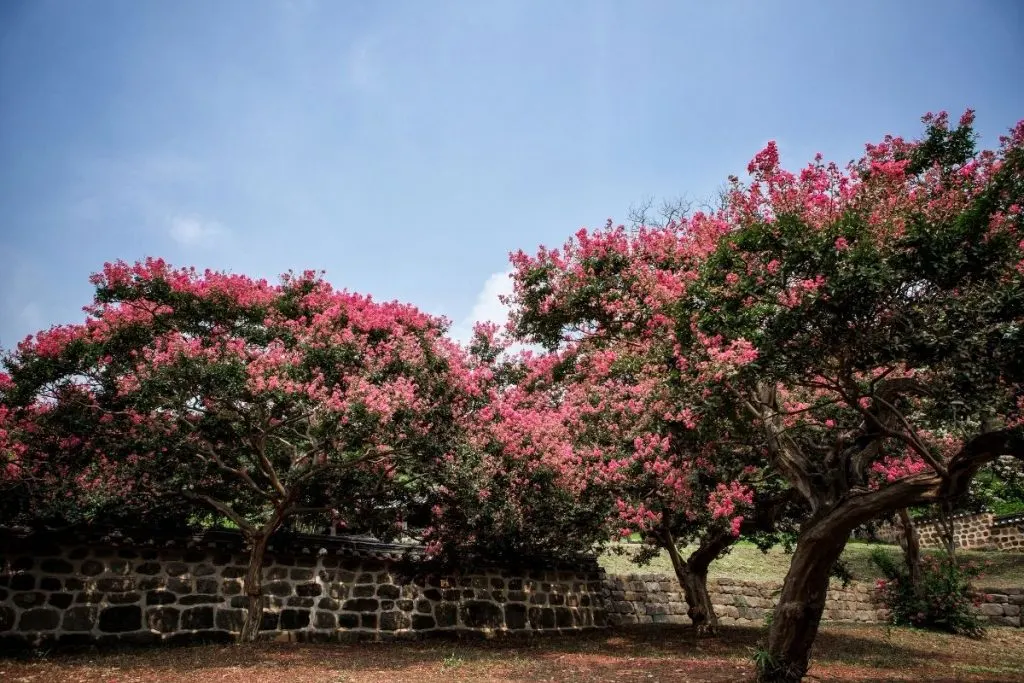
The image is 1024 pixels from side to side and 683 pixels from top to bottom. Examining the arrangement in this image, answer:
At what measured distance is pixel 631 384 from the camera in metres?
11.4

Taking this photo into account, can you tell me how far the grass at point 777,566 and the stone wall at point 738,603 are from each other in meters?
0.89

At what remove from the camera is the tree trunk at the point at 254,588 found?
422 inches

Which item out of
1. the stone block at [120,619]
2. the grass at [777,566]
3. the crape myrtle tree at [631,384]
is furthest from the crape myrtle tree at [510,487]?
the grass at [777,566]

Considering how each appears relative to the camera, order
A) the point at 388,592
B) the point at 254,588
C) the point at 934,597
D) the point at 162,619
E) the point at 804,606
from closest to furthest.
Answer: the point at 804,606, the point at 162,619, the point at 254,588, the point at 388,592, the point at 934,597

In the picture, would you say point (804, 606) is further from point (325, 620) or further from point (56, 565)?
point (56, 565)

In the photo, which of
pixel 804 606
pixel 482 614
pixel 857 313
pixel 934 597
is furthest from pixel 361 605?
pixel 934 597

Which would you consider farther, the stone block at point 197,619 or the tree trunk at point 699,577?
the tree trunk at point 699,577

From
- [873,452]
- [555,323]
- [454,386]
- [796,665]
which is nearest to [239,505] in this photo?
[454,386]

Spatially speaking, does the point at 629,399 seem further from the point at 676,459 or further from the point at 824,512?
the point at 824,512

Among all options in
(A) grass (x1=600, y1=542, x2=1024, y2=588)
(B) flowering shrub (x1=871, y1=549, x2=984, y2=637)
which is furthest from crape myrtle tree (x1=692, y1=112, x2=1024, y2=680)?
(A) grass (x1=600, y1=542, x2=1024, y2=588)

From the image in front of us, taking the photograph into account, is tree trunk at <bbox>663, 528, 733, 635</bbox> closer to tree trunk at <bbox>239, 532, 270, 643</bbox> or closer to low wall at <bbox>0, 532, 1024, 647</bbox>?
A: low wall at <bbox>0, 532, 1024, 647</bbox>

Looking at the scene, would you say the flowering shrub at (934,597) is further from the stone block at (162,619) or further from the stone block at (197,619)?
the stone block at (162,619)

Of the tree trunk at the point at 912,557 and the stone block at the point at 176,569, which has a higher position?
the stone block at the point at 176,569

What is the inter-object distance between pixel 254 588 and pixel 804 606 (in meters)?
8.80
